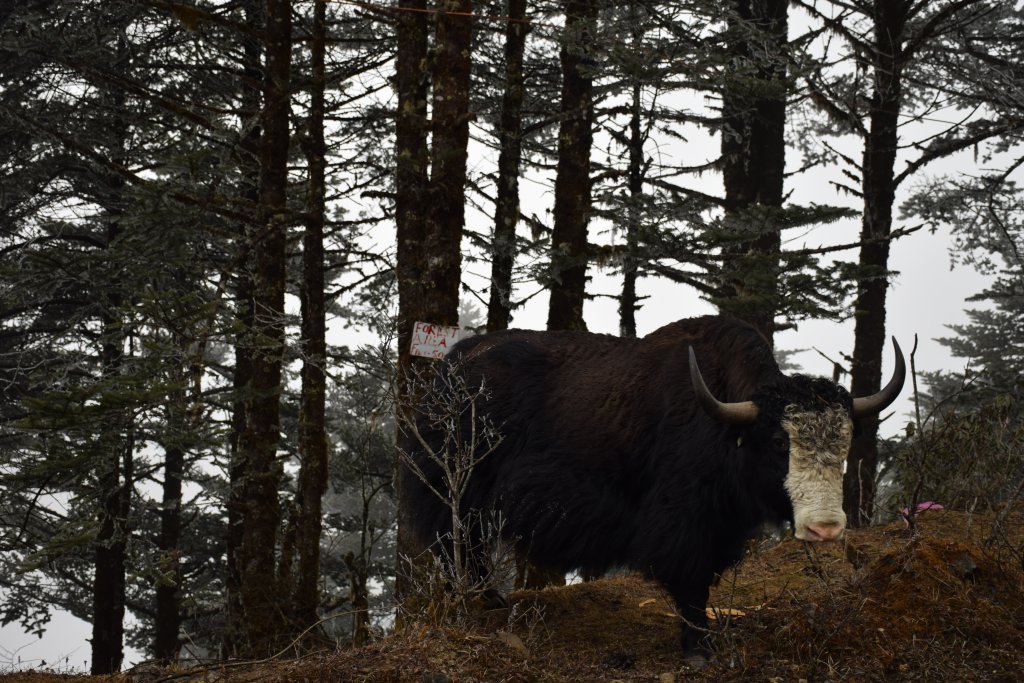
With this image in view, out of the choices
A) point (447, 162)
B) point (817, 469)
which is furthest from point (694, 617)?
point (447, 162)

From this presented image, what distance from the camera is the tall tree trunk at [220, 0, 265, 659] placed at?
9898 mm

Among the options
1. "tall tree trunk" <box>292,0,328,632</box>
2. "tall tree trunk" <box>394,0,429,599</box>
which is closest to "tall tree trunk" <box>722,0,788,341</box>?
"tall tree trunk" <box>394,0,429,599</box>

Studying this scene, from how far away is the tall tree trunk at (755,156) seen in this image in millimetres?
9625

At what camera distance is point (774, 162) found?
12492 millimetres

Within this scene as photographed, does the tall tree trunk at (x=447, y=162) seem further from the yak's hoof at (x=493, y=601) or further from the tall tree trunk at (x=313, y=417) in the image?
the yak's hoof at (x=493, y=601)

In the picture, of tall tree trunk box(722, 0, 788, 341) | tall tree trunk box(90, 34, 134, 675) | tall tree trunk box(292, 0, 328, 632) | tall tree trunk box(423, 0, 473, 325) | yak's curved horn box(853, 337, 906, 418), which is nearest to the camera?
yak's curved horn box(853, 337, 906, 418)

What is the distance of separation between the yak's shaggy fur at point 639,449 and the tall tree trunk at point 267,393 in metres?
2.82

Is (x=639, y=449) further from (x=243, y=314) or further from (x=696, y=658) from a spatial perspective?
(x=243, y=314)

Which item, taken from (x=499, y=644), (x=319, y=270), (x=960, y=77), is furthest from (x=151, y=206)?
(x=960, y=77)

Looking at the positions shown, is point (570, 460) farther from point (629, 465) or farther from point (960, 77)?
point (960, 77)

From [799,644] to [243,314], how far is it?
826cm

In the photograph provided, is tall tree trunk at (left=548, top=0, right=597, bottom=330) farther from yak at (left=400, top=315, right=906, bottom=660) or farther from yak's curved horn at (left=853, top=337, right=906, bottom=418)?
yak's curved horn at (left=853, top=337, right=906, bottom=418)

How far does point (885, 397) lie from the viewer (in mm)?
6238

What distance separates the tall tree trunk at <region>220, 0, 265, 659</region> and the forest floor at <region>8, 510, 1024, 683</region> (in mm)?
3332
